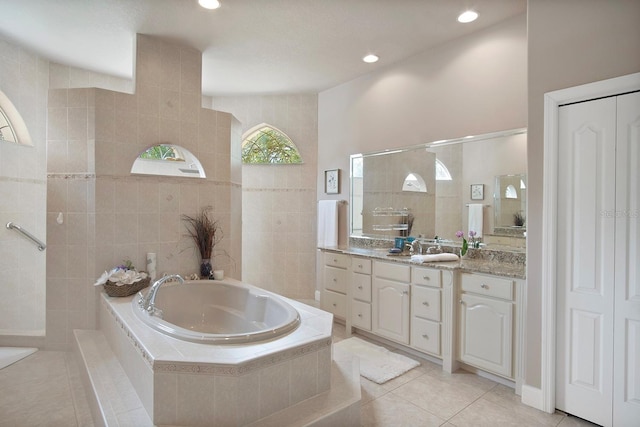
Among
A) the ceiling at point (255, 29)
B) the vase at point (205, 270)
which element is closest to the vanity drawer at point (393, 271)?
the vase at point (205, 270)

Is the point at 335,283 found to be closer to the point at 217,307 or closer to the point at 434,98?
the point at 217,307

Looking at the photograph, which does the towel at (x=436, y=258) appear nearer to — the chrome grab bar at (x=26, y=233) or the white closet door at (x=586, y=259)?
the white closet door at (x=586, y=259)

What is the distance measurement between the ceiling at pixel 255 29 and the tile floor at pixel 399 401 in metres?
2.72

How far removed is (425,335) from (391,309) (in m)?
0.37

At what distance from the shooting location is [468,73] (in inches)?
120

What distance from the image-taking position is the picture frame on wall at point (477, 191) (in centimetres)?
300

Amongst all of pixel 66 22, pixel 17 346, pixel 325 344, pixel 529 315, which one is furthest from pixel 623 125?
pixel 17 346

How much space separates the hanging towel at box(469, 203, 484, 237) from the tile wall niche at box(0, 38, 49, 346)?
3.84 m

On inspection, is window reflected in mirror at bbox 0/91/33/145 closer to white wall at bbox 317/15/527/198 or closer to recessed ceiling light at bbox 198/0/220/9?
recessed ceiling light at bbox 198/0/220/9

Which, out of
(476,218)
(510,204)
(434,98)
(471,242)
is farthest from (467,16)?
(471,242)

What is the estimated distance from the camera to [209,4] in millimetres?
2615

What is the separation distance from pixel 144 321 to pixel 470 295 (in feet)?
7.27

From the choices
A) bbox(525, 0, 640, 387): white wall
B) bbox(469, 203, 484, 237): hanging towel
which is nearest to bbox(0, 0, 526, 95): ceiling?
bbox(525, 0, 640, 387): white wall

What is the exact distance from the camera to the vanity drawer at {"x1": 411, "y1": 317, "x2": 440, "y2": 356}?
2.78m
